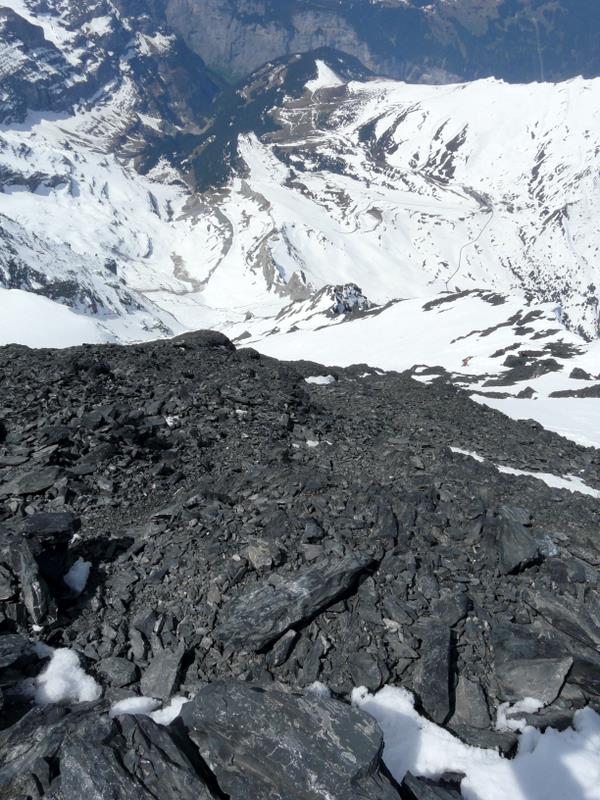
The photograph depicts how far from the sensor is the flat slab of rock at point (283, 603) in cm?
780

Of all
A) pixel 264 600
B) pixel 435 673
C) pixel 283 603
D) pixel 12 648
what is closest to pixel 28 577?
pixel 12 648

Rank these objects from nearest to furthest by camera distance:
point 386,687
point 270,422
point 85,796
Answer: point 85,796 → point 386,687 → point 270,422

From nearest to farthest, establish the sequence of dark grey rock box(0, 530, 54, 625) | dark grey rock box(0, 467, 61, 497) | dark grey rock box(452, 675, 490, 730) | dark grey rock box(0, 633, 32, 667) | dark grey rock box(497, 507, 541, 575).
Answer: dark grey rock box(0, 633, 32, 667)
dark grey rock box(452, 675, 490, 730)
dark grey rock box(0, 530, 54, 625)
dark grey rock box(497, 507, 541, 575)
dark grey rock box(0, 467, 61, 497)

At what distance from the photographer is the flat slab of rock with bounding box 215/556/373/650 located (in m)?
7.80

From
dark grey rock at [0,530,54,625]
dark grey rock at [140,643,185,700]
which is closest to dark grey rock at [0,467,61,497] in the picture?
dark grey rock at [0,530,54,625]

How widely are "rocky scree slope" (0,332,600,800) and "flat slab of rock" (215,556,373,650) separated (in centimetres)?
3

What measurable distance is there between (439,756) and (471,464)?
8.65 metres

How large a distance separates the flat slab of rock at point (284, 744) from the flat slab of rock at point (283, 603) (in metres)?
1.16

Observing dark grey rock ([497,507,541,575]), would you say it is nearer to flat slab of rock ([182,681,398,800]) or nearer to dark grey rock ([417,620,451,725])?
dark grey rock ([417,620,451,725])

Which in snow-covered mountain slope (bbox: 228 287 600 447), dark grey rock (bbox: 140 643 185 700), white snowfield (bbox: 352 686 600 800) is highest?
dark grey rock (bbox: 140 643 185 700)

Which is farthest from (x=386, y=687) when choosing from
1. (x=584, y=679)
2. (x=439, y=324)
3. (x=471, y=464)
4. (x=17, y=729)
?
(x=439, y=324)

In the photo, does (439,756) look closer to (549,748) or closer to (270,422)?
(549,748)

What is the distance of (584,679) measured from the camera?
754 centimetres

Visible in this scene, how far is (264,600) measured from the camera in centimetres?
821
